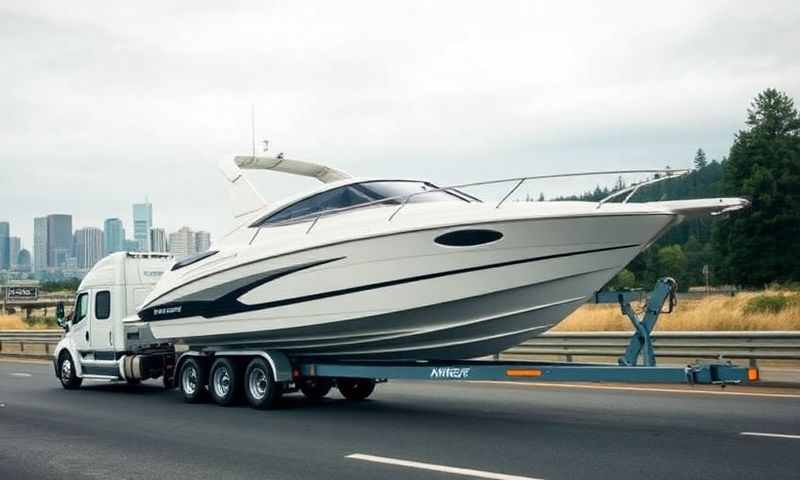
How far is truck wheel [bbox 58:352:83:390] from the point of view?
55.2 feet

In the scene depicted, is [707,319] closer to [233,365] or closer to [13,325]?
[233,365]

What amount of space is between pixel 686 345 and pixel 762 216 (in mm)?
57304

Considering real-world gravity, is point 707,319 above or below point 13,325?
below

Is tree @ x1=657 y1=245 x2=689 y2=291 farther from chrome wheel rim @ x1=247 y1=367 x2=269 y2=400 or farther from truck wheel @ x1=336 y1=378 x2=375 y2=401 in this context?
chrome wheel rim @ x1=247 y1=367 x2=269 y2=400

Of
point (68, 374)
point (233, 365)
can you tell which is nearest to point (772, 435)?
point (233, 365)

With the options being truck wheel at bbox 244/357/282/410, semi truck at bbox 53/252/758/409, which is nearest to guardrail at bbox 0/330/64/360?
semi truck at bbox 53/252/758/409

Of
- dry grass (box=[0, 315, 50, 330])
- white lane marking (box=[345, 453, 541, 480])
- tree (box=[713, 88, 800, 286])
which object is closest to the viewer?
white lane marking (box=[345, 453, 541, 480])

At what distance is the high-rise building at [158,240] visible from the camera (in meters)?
18.3

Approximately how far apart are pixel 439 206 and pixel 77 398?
27.9 ft

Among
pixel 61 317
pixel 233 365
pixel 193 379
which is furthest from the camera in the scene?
pixel 61 317

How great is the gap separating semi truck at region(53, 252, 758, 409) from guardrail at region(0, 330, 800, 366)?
12.4ft

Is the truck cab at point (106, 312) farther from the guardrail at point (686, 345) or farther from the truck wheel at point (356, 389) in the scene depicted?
the guardrail at point (686, 345)

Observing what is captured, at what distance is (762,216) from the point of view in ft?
216

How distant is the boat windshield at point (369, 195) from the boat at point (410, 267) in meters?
0.02
